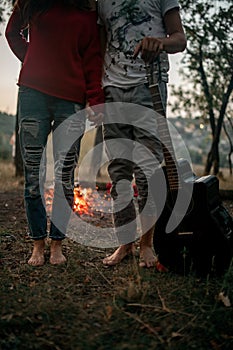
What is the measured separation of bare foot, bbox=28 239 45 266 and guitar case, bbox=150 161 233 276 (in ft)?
2.70

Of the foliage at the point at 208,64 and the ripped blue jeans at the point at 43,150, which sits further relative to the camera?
the foliage at the point at 208,64

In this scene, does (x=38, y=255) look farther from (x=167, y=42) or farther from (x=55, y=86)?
(x=167, y=42)

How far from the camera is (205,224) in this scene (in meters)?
2.90

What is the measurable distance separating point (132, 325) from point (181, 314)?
0.27 meters

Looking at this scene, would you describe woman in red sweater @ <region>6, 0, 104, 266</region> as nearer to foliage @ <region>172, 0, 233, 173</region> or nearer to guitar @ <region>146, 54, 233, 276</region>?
guitar @ <region>146, 54, 233, 276</region>

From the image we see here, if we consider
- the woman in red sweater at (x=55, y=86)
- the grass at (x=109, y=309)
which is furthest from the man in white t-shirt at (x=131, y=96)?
the grass at (x=109, y=309)

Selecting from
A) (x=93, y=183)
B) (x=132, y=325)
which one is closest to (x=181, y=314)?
(x=132, y=325)

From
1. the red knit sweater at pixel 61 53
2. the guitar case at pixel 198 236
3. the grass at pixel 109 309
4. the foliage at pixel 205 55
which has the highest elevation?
the foliage at pixel 205 55

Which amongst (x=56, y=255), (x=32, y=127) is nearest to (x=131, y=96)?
(x=32, y=127)

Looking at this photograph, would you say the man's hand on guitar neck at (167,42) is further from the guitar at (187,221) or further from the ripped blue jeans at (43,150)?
the ripped blue jeans at (43,150)

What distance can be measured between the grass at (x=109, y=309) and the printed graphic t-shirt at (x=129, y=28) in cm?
129

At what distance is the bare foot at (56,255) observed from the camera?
3303 mm

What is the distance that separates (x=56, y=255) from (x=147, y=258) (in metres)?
0.63

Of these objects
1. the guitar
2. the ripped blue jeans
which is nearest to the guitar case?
the guitar
